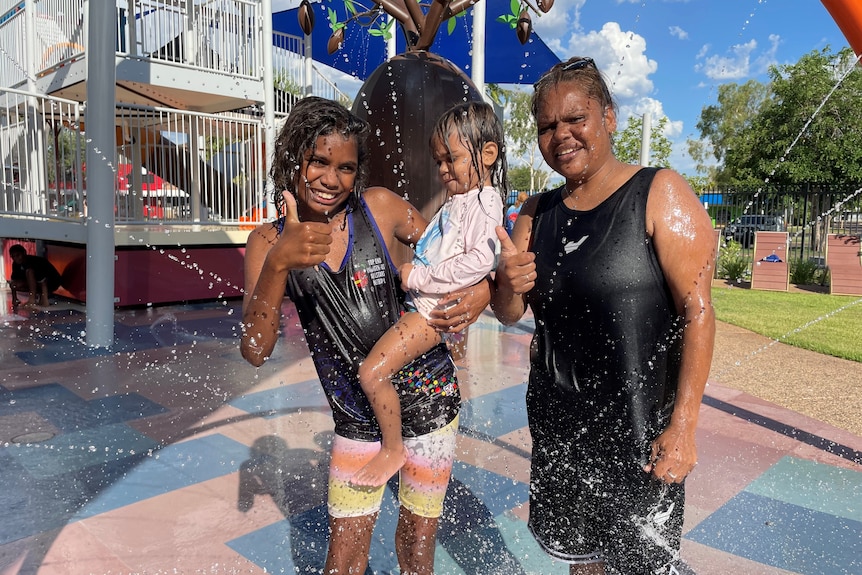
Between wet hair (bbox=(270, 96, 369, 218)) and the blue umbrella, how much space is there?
1205cm

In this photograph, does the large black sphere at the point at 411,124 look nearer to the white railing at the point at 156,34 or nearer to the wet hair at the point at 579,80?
the wet hair at the point at 579,80

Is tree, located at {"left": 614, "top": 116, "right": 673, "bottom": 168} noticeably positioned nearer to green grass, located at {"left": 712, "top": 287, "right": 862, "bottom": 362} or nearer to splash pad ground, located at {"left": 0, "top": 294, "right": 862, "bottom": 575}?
green grass, located at {"left": 712, "top": 287, "right": 862, "bottom": 362}

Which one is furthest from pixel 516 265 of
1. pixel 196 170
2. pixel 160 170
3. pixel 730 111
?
pixel 730 111

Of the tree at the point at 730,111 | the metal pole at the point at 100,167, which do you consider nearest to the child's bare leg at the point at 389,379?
the metal pole at the point at 100,167

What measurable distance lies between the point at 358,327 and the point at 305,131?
60 cm

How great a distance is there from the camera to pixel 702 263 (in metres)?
1.66

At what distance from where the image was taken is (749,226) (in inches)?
647

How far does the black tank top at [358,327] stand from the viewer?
75.9 inches

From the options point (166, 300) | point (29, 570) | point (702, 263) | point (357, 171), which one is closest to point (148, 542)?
point (29, 570)

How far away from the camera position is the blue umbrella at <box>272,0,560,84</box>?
14.4 m

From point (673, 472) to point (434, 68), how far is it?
5.75 feet

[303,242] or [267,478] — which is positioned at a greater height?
[303,242]

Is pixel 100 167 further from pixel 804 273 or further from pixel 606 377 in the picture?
pixel 804 273

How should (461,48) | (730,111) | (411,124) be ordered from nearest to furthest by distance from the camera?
1. (411,124)
2. (461,48)
3. (730,111)
